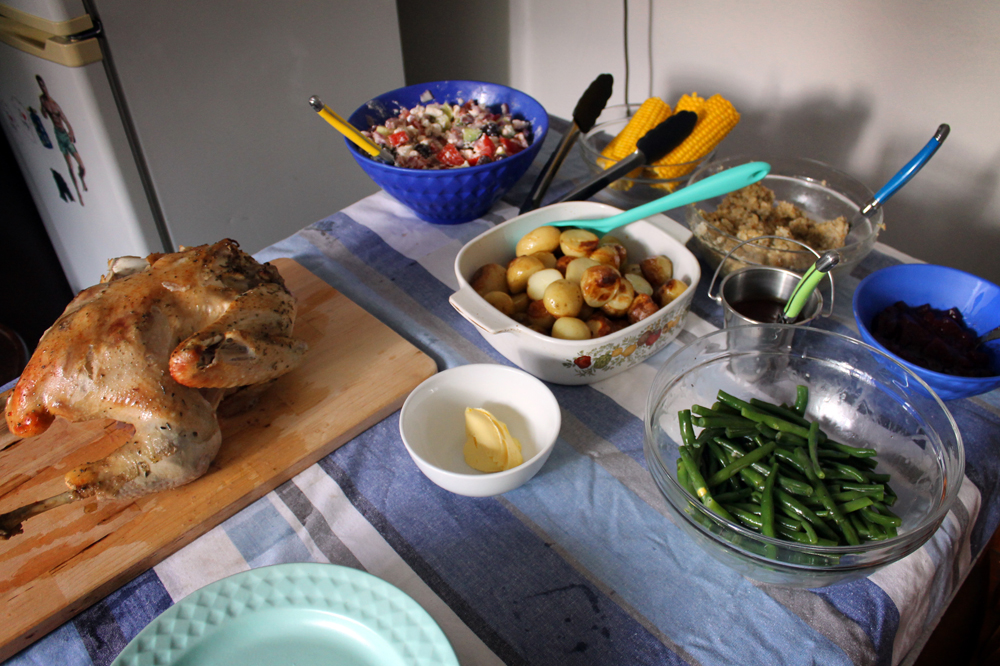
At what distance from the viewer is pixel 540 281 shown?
3.10ft

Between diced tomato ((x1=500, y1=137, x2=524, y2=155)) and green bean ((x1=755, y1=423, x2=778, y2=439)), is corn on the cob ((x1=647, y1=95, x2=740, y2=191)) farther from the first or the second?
green bean ((x1=755, y1=423, x2=778, y2=439))

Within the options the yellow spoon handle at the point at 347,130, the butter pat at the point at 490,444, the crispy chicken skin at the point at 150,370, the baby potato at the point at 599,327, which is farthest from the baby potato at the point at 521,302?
the yellow spoon handle at the point at 347,130

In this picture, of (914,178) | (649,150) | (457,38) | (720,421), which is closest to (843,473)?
(720,421)

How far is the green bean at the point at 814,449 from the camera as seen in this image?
671 millimetres

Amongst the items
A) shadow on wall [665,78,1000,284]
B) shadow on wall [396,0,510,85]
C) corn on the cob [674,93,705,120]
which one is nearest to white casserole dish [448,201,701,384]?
corn on the cob [674,93,705,120]

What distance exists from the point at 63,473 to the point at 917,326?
1216 millimetres

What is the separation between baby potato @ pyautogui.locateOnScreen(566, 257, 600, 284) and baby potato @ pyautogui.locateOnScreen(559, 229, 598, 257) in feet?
0.13

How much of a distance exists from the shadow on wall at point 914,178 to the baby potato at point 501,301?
1.23m

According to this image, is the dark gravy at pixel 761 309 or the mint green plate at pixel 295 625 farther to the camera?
the dark gravy at pixel 761 309

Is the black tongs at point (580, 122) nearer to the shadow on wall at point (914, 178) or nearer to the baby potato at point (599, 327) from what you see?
the baby potato at point (599, 327)

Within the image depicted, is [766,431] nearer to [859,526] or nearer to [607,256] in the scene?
[859,526]

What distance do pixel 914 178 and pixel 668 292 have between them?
1215mm

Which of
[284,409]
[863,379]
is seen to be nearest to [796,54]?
[863,379]

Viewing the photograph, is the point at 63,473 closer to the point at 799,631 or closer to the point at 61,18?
the point at 799,631
